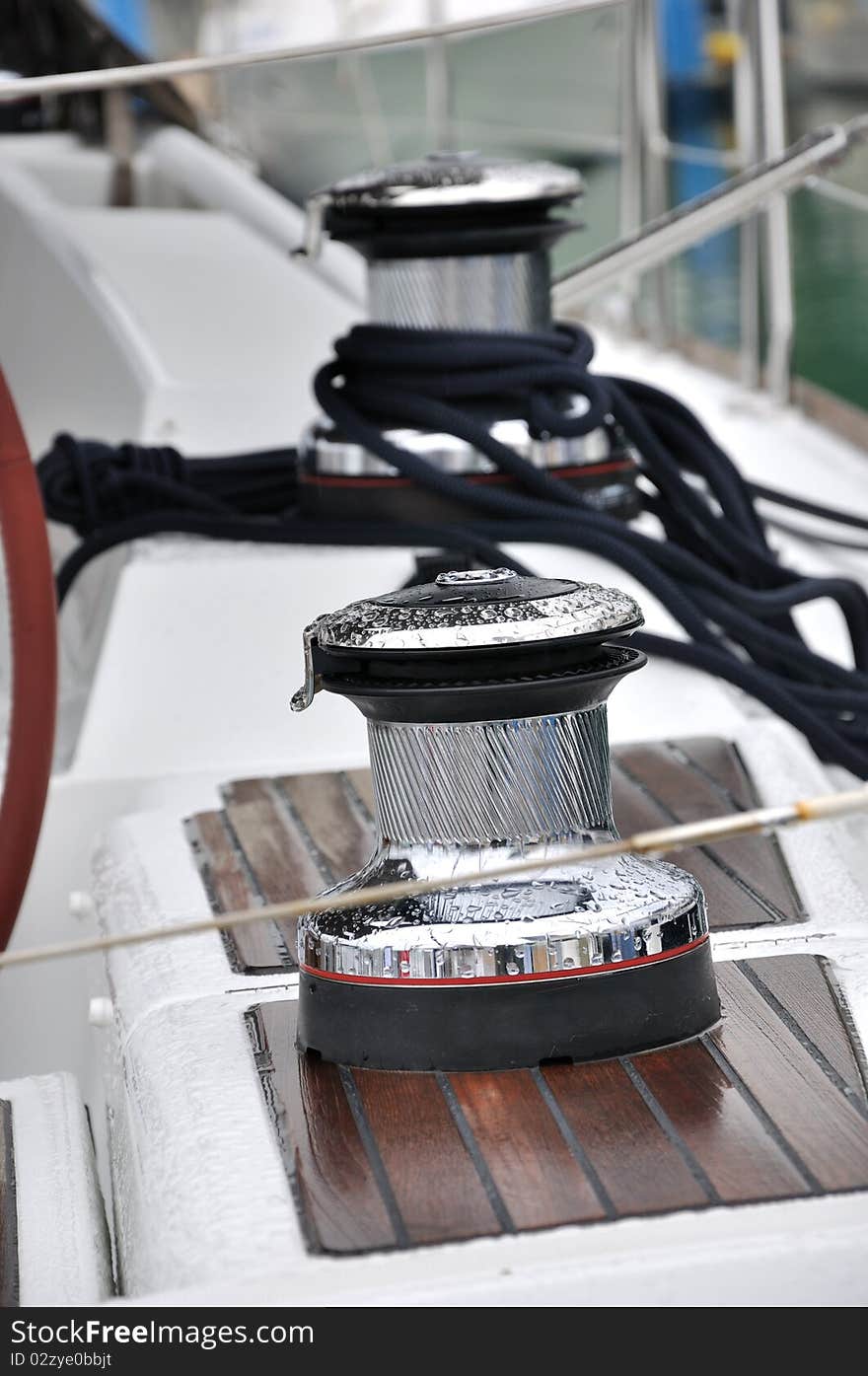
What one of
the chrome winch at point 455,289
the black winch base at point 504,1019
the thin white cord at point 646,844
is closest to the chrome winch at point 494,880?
the black winch base at point 504,1019

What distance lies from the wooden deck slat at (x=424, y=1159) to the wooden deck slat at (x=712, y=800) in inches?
10.0

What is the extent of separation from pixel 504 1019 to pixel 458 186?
2.76ft

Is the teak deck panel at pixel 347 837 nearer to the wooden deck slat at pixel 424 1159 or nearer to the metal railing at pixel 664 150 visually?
the wooden deck slat at pixel 424 1159

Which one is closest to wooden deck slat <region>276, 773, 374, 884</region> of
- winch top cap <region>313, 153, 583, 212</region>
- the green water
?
winch top cap <region>313, 153, 583, 212</region>

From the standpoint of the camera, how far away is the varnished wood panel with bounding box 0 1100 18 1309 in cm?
66

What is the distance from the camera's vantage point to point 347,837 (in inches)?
41.2

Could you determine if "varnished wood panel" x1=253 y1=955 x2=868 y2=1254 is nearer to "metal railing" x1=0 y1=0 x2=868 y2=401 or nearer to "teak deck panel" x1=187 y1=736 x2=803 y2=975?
"teak deck panel" x1=187 y1=736 x2=803 y2=975

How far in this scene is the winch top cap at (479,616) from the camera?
73cm

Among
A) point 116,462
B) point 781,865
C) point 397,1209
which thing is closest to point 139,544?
point 116,462

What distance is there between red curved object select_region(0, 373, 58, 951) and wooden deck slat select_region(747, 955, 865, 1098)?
413mm

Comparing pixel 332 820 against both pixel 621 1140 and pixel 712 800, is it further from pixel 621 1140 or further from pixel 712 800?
pixel 621 1140

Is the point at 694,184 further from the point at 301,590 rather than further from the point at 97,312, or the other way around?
the point at 301,590

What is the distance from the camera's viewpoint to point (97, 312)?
2.41 meters

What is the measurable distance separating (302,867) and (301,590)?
39 cm
